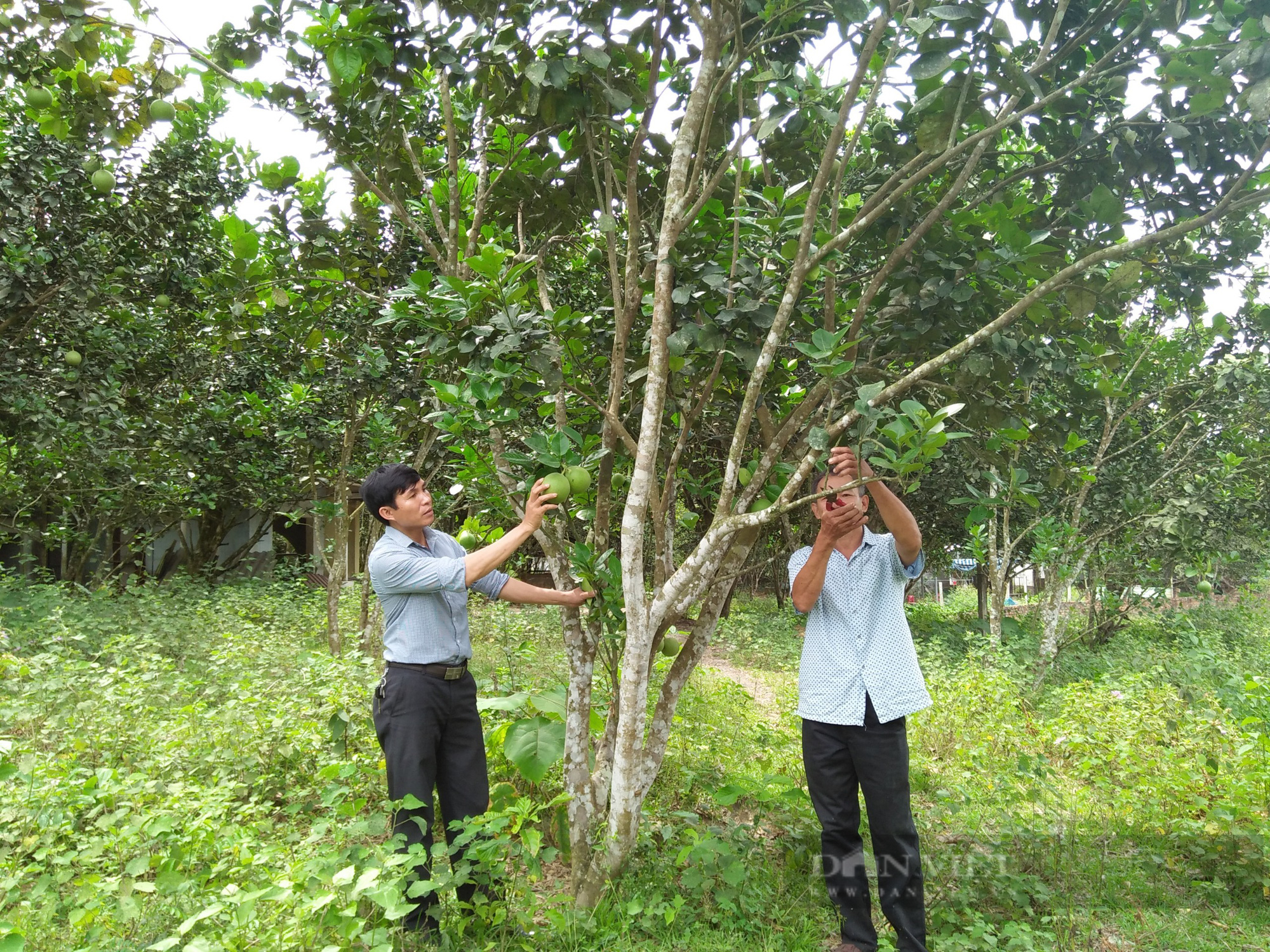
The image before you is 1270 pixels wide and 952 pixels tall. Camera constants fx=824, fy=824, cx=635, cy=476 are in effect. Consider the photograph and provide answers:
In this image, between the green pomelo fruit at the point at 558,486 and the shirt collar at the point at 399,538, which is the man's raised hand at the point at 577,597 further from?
the shirt collar at the point at 399,538

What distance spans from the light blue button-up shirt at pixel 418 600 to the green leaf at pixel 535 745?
1.08 ft

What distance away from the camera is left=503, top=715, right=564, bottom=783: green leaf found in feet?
9.15

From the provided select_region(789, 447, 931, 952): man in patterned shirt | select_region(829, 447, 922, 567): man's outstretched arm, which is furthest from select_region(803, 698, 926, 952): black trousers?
select_region(829, 447, 922, 567): man's outstretched arm

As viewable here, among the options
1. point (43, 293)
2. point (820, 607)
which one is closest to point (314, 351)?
point (43, 293)

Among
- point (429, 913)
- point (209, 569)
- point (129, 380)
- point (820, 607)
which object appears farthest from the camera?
point (209, 569)

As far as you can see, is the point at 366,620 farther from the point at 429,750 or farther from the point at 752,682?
the point at 429,750

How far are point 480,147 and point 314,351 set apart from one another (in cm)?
314

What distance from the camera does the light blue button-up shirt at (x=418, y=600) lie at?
2.77 m

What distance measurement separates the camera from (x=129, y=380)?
775cm

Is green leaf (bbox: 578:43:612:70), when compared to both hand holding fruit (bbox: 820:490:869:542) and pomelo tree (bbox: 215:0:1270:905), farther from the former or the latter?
hand holding fruit (bbox: 820:490:869:542)

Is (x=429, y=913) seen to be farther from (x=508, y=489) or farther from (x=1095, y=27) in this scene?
(x=1095, y=27)

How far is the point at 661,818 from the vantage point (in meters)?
3.68

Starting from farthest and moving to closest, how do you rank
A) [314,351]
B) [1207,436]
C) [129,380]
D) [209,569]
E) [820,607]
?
[209,569]
[1207,436]
[129,380]
[314,351]
[820,607]

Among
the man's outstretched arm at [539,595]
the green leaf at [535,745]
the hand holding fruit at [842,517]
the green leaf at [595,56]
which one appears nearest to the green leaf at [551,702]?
the green leaf at [535,745]
